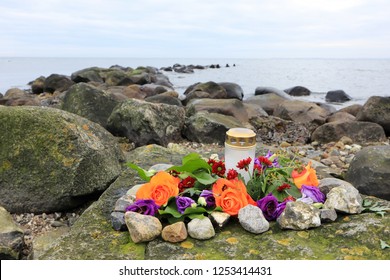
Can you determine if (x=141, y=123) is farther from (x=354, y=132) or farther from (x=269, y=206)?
(x=354, y=132)

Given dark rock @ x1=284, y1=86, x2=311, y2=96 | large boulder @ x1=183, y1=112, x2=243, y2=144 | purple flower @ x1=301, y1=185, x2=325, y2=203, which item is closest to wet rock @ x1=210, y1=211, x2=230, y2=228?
purple flower @ x1=301, y1=185, x2=325, y2=203

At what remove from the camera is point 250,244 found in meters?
A: 2.52

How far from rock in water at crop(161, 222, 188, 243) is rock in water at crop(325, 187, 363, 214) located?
1157 millimetres

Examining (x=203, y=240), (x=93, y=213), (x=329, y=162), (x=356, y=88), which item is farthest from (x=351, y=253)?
(x=356, y=88)

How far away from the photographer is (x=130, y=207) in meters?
2.81

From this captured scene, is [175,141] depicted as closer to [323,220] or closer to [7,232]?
[7,232]

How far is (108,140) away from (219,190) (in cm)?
288

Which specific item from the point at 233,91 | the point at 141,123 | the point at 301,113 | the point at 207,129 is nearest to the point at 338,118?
the point at 301,113

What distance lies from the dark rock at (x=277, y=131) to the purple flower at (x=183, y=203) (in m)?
7.79

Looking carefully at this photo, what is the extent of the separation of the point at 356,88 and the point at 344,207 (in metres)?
34.2

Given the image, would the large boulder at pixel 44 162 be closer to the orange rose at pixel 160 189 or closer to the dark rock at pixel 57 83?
the orange rose at pixel 160 189

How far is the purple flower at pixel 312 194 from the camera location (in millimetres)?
2904

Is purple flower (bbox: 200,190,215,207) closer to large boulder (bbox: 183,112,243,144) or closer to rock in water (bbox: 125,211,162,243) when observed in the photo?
rock in water (bbox: 125,211,162,243)

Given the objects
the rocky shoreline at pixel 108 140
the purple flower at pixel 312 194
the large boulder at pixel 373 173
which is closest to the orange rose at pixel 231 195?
the purple flower at pixel 312 194
